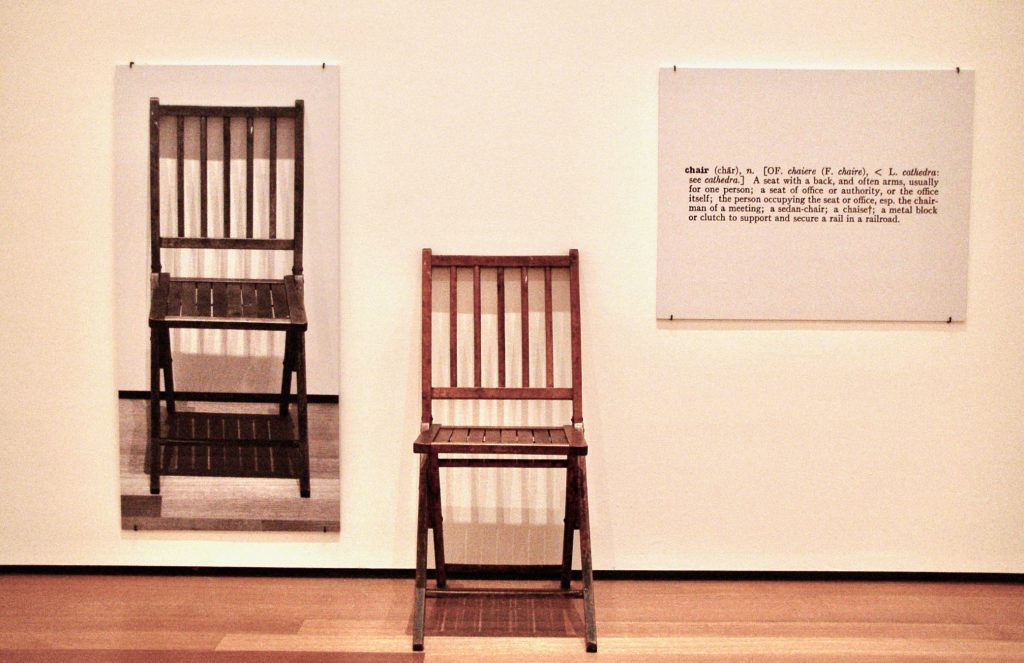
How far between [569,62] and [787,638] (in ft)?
6.00

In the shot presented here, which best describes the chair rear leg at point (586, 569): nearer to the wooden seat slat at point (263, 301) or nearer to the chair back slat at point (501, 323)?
the chair back slat at point (501, 323)

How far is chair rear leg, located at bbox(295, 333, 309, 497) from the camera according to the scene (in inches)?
96.4

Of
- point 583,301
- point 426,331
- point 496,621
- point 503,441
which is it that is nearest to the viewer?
point 503,441

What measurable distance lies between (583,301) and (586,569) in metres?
0.84

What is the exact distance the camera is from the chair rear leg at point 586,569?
2053 mm

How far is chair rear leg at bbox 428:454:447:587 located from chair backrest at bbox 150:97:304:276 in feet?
2.59

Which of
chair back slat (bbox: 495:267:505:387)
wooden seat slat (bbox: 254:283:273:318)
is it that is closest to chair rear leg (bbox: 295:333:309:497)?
wooden seat slat (bbox: 254:283:273:318)

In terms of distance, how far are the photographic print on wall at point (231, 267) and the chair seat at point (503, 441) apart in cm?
51

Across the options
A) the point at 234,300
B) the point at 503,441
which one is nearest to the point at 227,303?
the point at 234,300

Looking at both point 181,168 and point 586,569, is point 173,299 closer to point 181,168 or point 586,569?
point 181,168

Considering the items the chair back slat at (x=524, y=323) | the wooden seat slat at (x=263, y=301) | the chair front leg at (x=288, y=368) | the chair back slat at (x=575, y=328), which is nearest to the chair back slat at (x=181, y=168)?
the wooden seat slat at (x=263, y=301)

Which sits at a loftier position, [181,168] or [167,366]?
[181,168]

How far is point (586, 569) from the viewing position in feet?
6.91

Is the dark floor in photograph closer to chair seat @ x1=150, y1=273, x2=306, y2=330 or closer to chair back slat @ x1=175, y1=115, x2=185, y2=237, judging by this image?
chair seat @ x1=150, y1=273, x2=306, y2=330
